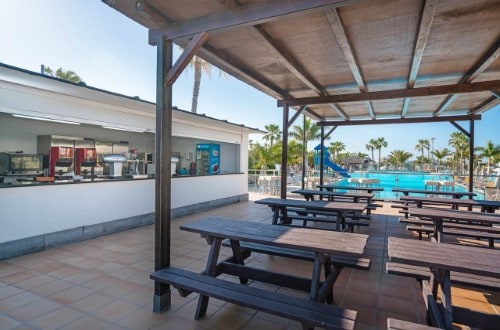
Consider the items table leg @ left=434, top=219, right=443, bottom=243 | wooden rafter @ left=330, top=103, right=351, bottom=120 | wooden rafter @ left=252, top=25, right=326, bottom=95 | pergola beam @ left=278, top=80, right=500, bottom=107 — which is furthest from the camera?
wooden rafter @ left=330, top=103, right=351, bottom=120

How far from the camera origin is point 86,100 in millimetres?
4844

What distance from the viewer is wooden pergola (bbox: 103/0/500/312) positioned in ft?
8.45

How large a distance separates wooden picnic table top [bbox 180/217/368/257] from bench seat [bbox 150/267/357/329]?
1.24 ft

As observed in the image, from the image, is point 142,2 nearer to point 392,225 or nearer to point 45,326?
→ point 45,326

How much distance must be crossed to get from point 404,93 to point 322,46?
265cm

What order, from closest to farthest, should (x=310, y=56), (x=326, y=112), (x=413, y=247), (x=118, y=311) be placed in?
1. (x=413, y=247)
2. (x=118, y=311)
3. (x=310, y=56)
4. (x=326, y=112)

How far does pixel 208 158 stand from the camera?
32.1 ft

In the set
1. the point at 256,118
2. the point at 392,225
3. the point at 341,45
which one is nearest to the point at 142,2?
the point at 341,45

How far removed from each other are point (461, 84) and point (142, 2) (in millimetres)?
5374

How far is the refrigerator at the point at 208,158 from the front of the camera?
9.74 meters

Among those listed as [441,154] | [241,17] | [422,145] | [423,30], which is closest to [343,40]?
[423,30]

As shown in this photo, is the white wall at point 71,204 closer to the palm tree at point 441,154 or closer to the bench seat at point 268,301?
the bench seat at point 268,301

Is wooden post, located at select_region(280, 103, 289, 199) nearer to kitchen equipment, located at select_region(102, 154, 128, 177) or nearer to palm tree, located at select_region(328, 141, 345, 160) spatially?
kitchen equipment, located at select_region(102, 154, 128, 177)

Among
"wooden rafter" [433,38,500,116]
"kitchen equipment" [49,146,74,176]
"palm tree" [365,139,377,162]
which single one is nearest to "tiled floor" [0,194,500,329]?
"kitchen equipment" [49,146,74,176]
